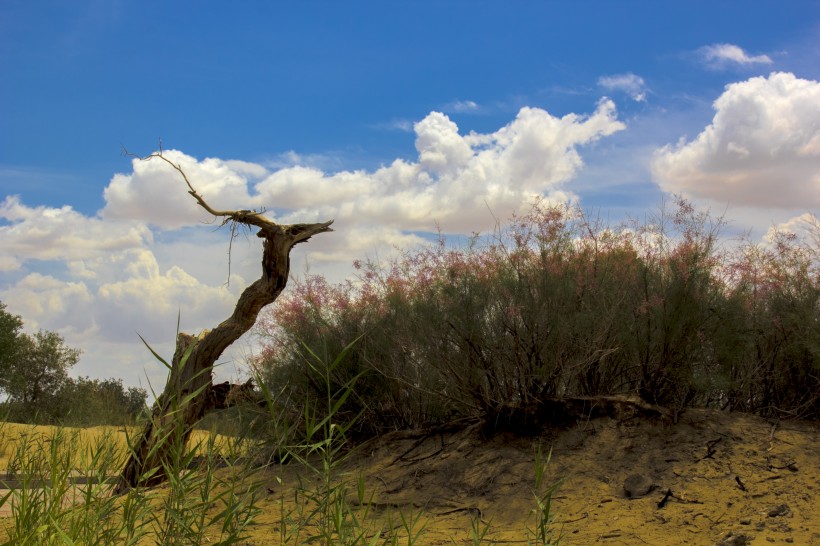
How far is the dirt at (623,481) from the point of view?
5.80m

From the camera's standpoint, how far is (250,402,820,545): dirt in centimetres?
580

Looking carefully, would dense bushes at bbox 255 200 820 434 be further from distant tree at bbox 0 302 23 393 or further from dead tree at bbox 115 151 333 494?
distant tree at bbox 0 302 23 393

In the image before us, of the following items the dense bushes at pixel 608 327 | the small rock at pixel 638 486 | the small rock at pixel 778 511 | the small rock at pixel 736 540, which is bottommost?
the small rock at pixel 736 540

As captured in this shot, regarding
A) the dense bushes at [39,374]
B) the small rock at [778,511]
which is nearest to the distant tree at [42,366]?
the dense bushes at [39,374]

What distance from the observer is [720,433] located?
7168mm

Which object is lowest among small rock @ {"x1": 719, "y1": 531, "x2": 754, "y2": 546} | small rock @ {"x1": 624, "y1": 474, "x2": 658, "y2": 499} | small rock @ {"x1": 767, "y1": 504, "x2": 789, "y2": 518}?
small rock @ {"x1": 719, "y1": 531, "x2": 754, "y2": 546}

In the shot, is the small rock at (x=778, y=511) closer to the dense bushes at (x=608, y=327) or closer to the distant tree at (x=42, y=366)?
the dense bushes at (x=608, y=327)

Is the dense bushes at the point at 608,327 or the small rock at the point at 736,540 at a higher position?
the dense bushes at the point at 608,327

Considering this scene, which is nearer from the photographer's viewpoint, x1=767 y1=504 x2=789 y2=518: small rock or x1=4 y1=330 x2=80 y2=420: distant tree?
x1=767 y1=504 x2=789 y2=518: small rock

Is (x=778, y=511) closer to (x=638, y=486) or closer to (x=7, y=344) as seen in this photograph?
(x=638, y=486)

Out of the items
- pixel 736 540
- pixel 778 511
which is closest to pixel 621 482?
pixel 778 511

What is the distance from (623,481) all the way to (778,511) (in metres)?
1.28

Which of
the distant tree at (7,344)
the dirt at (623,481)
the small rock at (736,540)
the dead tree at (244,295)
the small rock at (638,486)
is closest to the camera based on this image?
the small rock at (736,540)

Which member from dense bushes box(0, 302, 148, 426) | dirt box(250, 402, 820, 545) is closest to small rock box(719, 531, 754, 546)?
dirt box(250, 402, 820, 545)
